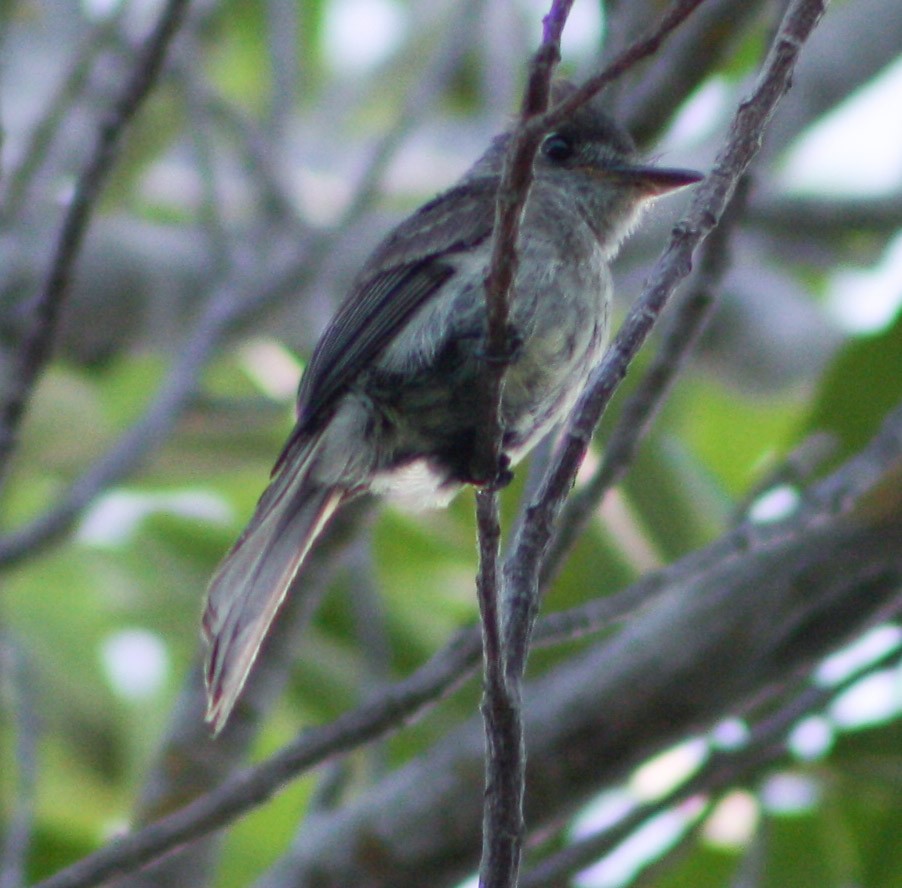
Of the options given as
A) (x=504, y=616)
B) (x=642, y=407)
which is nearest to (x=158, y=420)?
(x=642, y=407)

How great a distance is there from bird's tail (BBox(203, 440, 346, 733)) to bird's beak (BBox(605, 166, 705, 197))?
1.04 meters

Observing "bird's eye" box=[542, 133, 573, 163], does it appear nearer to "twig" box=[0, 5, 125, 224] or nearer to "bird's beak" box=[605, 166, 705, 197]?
"bird's beak" box=[605, 166, 705, 197]

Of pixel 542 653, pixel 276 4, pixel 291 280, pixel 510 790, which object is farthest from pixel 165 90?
pixel 510 790

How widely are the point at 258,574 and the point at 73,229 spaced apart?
0.99m

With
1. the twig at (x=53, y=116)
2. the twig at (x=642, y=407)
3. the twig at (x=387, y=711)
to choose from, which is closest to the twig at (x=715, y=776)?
the twig at (x=387, y=711)

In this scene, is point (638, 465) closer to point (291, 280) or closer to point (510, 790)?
point (291, 280)

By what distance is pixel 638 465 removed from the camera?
4238 mm

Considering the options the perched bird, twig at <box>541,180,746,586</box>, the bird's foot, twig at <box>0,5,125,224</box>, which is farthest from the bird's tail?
twig at <box>0,5,125,224</box>

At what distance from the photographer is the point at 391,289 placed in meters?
3.25

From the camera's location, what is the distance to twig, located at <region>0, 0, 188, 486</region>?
11.1 ft

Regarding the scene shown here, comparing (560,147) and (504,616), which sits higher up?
(560,147)

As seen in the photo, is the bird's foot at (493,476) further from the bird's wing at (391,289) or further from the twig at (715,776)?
the twig at (715,776)

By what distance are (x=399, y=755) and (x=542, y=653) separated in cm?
68

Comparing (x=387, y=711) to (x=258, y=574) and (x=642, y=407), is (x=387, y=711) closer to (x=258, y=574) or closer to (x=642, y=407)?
(x=258, y=574)
